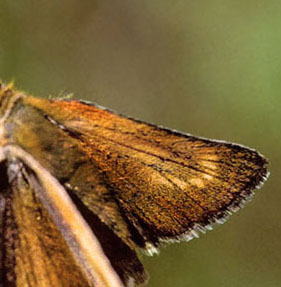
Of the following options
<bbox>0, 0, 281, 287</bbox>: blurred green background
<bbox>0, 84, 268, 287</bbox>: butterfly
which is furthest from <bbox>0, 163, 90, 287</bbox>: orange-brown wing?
<bbox>0, 0, 281, 287</bbox>: blurred green background

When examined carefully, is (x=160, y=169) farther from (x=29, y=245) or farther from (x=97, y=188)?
(x=29, y=245)

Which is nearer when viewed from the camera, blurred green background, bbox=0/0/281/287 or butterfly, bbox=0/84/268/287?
butterfly, bbox=0/84/268/287

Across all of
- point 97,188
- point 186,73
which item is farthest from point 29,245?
point 186,73

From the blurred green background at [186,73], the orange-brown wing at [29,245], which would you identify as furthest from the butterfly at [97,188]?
the blurred green background at [186,73]

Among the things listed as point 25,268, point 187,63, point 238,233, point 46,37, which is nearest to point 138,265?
point 25,268

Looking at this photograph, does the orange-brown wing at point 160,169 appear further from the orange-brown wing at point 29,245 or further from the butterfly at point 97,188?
the orange-brown wing at point 29,245

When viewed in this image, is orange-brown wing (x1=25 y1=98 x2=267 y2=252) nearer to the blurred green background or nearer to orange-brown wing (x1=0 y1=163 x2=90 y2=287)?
orange-brown wing (x1=0 y1=163 x2=90 y2=287)

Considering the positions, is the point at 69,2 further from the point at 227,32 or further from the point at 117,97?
the point at 227,32

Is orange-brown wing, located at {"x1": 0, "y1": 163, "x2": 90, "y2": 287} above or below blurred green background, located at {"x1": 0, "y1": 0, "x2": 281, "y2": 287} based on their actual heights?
below

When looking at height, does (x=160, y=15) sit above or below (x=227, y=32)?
above
